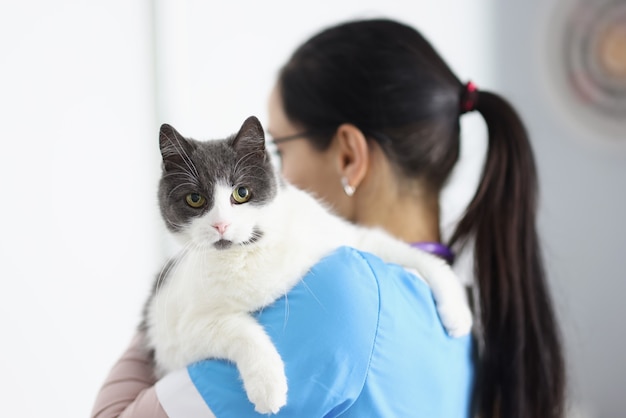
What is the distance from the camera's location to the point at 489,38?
2359 mm

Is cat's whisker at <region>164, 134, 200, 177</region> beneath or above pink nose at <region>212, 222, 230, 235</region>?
above

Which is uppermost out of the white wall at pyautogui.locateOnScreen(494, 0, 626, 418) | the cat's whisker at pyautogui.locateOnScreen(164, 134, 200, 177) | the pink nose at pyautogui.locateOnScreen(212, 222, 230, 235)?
the cat's whisker at pyautogui.locateOnScreen(164, 134, 200, 177)

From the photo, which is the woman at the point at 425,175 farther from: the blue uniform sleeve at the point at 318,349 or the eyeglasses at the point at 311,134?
the blue uniform sleeve at the point at 318,349

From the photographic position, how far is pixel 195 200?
902 mm

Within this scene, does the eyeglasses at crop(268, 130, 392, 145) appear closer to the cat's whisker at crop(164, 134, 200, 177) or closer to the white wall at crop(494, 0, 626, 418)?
the cat's whisker at crop(164, 134, 200, 177)

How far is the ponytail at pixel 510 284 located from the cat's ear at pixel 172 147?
0.74 m

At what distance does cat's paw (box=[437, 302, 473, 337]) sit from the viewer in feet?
3.51

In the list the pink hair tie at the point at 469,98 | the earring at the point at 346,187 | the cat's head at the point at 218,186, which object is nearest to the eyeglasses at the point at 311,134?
the earring at the point at 346,187

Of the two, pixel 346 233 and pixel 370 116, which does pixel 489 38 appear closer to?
pixel 370 116

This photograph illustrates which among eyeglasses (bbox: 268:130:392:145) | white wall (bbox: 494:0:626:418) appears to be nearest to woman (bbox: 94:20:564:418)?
eyeglasses (bbox: 268:130:392:145)

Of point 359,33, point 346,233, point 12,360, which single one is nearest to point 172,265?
point 346,233

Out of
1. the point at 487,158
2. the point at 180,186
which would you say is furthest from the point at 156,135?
the point at 487,158

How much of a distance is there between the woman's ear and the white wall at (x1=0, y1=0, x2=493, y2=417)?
0.82 ft

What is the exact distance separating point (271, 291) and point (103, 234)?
2.78ft
